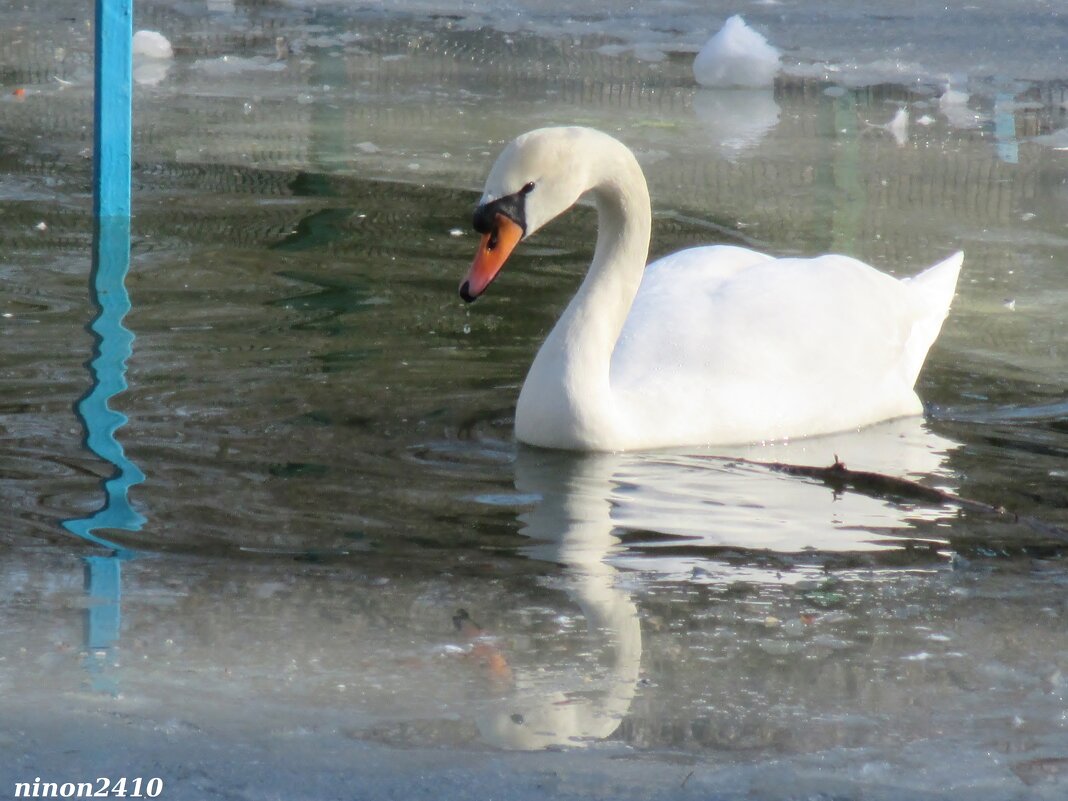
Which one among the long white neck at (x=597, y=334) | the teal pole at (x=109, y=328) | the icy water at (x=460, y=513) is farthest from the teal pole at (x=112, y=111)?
the long white neck at (x=597, y=334)

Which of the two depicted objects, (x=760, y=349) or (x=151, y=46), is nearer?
(x=760, y=349)

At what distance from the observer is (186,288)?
19.5ft

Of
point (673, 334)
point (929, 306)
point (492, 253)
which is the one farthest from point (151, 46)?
point (492, 253)

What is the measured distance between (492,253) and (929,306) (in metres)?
1.92

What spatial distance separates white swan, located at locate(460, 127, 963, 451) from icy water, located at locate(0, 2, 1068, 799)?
0.11 metres

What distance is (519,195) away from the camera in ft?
14.5

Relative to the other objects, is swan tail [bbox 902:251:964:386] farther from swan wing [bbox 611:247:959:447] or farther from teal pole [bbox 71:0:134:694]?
teal pole [bbox 71:0:134:694]

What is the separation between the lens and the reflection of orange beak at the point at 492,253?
14.3 ft

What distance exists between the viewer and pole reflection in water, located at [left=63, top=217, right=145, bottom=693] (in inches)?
126

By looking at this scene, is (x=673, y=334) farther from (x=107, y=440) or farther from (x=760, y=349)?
(x=107, y=440)

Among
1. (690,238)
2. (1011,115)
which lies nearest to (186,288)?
(690,238)

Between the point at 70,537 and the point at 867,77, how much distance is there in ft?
26.6

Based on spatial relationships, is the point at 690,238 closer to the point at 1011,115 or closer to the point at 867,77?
the point at 1011,115

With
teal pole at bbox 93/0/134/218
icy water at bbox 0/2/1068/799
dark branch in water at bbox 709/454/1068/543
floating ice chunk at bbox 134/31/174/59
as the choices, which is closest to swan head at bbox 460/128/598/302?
icy water at bbox 0/2/1068/799
